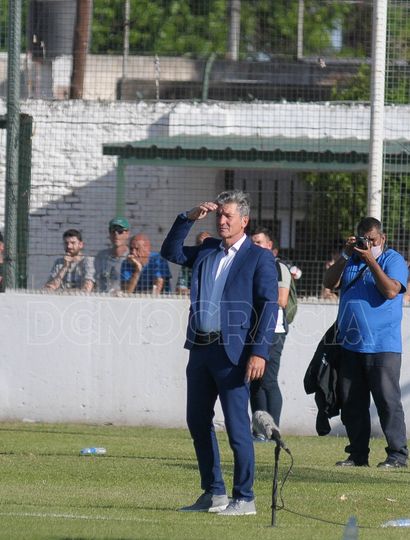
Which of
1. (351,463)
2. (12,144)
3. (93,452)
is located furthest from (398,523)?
(12,144)

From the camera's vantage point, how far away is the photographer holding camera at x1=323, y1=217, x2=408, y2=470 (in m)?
→ 9.52

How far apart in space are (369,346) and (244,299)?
2.73m

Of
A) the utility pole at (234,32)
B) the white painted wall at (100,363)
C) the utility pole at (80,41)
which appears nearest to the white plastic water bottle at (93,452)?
the white painted wall at (100,363)

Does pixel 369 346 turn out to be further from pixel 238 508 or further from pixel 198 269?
pixel 238 508

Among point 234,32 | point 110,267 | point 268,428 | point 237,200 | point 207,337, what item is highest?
point 234,32

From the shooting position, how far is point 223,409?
715cm

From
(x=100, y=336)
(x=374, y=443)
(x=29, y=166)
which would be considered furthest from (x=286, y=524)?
(x=29, y=166)

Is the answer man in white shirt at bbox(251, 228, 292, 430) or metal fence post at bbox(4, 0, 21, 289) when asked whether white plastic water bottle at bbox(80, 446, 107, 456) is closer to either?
man in white shirt at bbox(251, 228, 292, 430)

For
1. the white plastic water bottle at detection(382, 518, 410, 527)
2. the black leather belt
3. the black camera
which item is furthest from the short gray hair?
the black camera

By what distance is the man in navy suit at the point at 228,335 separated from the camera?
707cm

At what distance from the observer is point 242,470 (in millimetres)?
7043

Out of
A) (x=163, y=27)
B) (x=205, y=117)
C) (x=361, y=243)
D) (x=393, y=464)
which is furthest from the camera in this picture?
(x=163, y=27)

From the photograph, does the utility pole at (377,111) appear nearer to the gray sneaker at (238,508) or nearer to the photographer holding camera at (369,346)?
the photographer holding camera at (369,346)

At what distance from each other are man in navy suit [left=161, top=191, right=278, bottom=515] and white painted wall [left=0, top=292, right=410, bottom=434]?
535 cm
